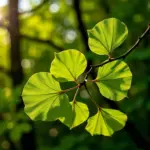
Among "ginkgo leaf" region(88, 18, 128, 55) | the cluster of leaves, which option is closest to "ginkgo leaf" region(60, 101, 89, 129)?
the cluster of leaves

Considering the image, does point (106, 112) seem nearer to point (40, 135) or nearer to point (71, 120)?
point (71, 120)

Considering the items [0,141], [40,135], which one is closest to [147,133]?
[40,135]

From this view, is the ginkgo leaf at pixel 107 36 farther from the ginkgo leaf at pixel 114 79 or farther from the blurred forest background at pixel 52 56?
the blurred forest background at pixel 52 56

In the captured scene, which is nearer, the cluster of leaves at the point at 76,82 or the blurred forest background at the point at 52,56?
the cluster of leaves at the point at 76,82

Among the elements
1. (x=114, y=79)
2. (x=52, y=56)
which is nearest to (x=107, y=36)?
(x=114, y=79)

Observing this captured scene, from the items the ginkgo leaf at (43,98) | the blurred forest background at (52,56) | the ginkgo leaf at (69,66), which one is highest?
the ginkgo leaf at (69,66)

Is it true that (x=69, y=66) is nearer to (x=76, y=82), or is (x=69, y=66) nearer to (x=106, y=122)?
(x=76, y=82)

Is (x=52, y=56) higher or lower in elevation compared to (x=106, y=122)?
lower

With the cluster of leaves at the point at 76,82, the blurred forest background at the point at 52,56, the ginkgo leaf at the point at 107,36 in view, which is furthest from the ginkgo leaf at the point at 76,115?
the blurred forest background at the point at 52,56
